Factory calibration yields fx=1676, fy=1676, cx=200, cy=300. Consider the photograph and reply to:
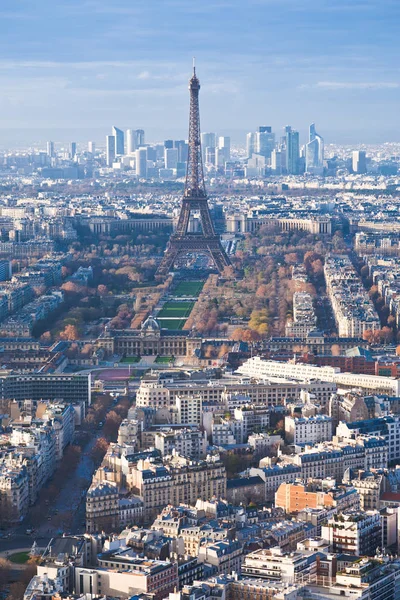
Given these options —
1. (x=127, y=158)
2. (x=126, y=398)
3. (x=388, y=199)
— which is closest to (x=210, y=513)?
(x=126, y=398)

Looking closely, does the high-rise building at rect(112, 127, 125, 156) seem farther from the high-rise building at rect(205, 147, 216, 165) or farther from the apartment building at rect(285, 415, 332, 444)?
the apartment building at rect(285, 415, 332, 444)

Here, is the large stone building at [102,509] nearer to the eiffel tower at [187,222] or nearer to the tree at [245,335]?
the tree at [245,335]

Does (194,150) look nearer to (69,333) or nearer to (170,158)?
(69,333)

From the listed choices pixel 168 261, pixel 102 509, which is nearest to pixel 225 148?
pixel 168 261

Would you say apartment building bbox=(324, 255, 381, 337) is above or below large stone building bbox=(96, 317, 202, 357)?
above

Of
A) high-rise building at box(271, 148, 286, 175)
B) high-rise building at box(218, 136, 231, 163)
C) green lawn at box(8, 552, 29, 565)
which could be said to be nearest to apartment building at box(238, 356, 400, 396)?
green lawn at box(8, 552, 29, 565)

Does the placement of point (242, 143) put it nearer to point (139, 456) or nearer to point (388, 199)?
point (388, 199)
